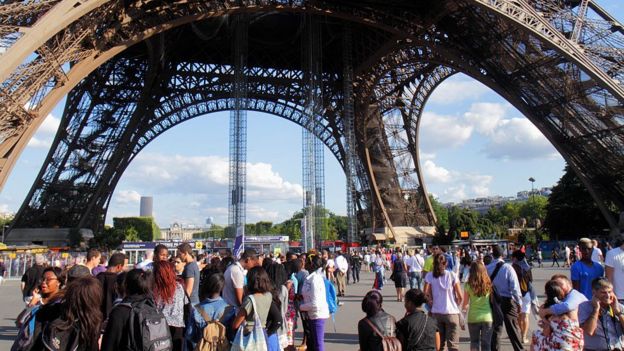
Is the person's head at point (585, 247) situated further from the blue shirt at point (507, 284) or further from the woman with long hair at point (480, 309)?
the woman with long hair at point (480, 309)

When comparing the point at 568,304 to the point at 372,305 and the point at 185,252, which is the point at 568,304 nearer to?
the point at 372,305

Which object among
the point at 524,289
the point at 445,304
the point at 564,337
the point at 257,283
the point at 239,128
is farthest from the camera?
the point at 239,128

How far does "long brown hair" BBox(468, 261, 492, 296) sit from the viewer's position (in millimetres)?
6449

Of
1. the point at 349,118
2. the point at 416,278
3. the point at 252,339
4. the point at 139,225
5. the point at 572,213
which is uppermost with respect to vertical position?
the point at 349,118

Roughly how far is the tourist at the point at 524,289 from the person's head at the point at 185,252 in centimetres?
488

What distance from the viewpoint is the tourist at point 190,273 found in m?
6.52

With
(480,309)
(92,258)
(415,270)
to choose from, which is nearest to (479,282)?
(480,309)

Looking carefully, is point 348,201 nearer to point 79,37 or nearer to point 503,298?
point 79,37

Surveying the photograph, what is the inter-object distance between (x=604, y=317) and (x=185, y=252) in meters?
5.00

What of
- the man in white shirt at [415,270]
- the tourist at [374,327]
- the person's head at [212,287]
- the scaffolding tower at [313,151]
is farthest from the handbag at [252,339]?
the scaffolding tower at [313,151]

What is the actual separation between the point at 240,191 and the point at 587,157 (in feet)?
59.3

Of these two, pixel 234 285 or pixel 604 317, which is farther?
pixel 234 285

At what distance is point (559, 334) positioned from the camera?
4.14 meters

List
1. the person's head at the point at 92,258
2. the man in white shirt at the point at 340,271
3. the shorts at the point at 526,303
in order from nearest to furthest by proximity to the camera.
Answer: the person's head at the point at 92,258
the shorts at the point at 526,303
the man in white shirt at the point at 340,271
